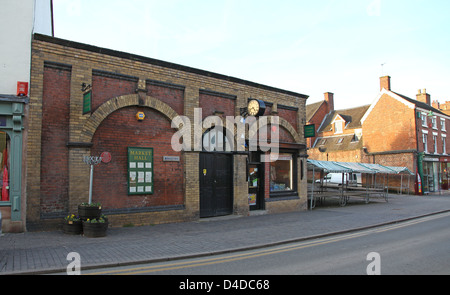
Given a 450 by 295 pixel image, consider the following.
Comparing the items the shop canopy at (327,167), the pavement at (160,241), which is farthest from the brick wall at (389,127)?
the pavement at (160,241)

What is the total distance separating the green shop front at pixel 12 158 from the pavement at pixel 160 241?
2.25 feet

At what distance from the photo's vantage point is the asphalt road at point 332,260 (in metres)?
6.18

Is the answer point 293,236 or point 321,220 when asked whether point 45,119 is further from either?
point 321,220

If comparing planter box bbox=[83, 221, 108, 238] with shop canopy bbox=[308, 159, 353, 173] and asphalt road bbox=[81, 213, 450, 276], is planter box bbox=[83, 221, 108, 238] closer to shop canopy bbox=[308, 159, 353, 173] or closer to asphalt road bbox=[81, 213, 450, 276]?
asphalt road bbox=[81, 213, 450, 276]

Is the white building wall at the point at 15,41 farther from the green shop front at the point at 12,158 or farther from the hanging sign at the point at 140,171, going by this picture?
the hanging sign at the point at 140,171

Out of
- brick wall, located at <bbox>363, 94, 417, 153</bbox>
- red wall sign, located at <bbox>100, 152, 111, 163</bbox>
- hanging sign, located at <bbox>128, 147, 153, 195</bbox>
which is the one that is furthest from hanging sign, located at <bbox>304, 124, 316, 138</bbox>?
brick wall, located at <bbox>363, 94, 417, 153</bbox>

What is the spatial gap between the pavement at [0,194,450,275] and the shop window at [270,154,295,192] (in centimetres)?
266

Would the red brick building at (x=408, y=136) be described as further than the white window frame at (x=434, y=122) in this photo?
No

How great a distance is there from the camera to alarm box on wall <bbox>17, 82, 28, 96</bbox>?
30.8ft

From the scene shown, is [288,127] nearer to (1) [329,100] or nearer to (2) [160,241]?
(2) [160,241]

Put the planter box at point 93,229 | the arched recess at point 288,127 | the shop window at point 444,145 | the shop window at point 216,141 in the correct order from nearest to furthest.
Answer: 1. the planter box at point 93,229
2. the shop window at point 216,141
3. the arched recess at point 288,127
4. the shop window at point 444,145

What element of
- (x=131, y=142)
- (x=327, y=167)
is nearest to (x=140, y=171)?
(x=131, y=142)

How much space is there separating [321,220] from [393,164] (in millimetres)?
22645

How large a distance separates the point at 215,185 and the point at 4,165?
7.22 meters
